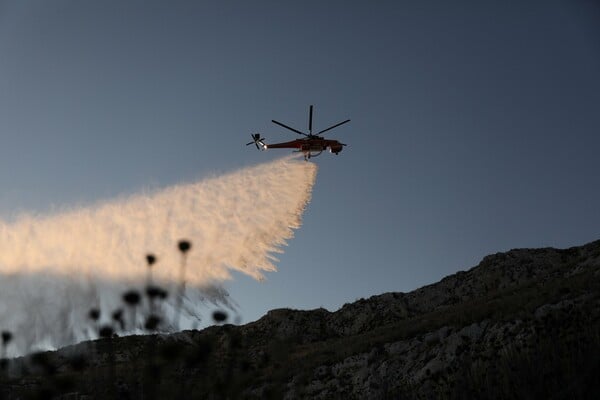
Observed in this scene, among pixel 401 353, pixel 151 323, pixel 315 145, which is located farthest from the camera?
pixel 315 145

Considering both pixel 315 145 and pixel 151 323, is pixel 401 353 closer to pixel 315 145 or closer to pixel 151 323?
pixel 315 145

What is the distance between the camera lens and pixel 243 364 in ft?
31.3

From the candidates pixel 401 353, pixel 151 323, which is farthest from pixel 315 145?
pixel 151 323

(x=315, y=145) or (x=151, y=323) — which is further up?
(x=315, y=145)

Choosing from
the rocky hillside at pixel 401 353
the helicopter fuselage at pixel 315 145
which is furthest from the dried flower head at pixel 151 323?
the helicopter fuselage at pixel 315 145

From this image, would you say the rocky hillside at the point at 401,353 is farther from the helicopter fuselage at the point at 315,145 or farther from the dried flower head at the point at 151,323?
the helicopter fuselage at the point at 315,145

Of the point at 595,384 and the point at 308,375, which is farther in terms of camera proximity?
the point at 308,375

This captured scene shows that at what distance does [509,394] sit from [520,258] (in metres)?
88.7

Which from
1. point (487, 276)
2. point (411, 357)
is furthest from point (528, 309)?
point (487, 276)

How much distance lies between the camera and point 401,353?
1650 inches

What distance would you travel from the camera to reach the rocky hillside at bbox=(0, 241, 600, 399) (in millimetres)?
8594

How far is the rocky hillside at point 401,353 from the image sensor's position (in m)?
8.59

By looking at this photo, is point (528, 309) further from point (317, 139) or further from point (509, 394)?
point (317, 139)

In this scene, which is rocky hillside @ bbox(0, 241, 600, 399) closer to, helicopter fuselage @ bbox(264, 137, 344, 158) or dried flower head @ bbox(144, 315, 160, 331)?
dried flower head @ bbox(144, 315, 160, 331)
